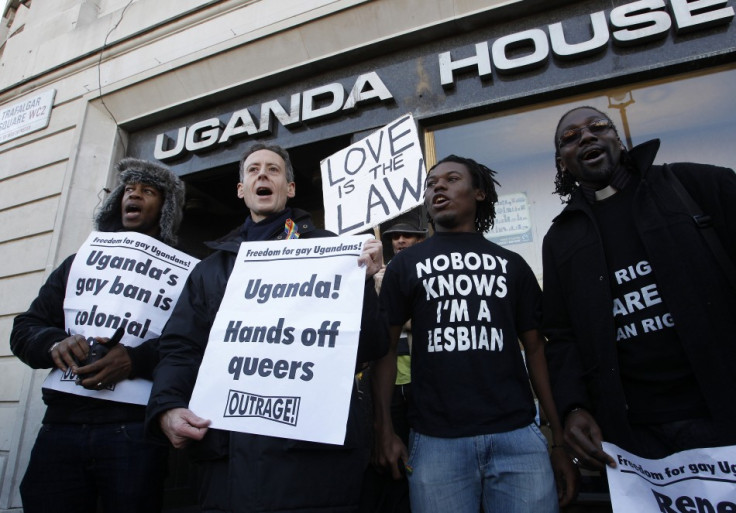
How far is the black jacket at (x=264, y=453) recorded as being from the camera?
1.48m

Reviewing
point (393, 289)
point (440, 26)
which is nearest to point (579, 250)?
point (393, 289)

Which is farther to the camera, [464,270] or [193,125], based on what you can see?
[193,125]

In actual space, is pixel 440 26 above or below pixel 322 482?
above

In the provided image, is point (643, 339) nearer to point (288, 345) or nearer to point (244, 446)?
point (288, 345)

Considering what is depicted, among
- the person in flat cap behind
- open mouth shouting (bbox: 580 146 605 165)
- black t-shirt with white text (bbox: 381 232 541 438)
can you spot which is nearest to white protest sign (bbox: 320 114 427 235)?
the person in flat cap behind

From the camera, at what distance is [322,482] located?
1.53 meters

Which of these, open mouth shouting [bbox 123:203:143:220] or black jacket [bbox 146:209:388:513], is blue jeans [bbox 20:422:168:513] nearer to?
black jacket [bbox 146:209:388:513]

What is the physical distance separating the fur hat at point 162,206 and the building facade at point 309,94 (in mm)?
1952

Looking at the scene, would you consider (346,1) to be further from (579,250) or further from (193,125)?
(579,250)

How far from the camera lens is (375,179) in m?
3.03

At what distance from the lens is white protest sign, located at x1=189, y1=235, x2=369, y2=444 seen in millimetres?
1498

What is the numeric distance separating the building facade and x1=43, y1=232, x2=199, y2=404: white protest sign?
2.49m

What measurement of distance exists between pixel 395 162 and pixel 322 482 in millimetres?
2062

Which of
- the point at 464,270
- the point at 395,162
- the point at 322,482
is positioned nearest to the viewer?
the point at 322,482
